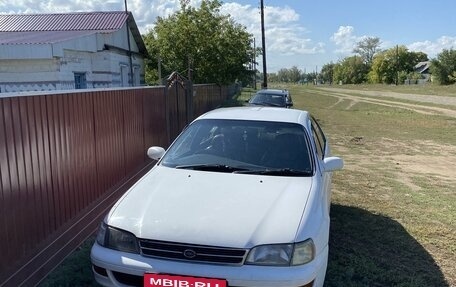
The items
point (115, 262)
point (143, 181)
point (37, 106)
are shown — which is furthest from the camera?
point (37, 106)

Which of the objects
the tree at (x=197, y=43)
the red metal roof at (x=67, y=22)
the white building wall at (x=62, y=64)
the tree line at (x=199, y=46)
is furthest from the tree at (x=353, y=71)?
the white building wall at (x=62, y=64)

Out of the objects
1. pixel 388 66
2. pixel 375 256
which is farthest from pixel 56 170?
pixel 388 66

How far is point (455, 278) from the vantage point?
3916mm

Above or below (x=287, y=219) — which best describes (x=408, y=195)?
below

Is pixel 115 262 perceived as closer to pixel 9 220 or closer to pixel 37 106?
pixel 9 220

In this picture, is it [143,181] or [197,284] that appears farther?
[143,181]

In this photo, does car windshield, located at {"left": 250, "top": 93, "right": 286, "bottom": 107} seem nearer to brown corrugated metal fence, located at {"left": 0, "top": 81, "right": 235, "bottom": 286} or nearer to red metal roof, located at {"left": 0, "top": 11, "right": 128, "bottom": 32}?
red metal roof, located at {"left": 0, "top": 11, "right": 128, "bottom": 32}

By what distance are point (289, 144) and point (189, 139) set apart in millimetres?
996

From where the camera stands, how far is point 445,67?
72250mm

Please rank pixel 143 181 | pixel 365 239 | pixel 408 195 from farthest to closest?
pixel 408 195
pixel 365 239
pixel 143 181

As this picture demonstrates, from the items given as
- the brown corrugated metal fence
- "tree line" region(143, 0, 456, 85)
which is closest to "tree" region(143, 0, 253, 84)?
"tree line" region(143, 0, 456, 85)

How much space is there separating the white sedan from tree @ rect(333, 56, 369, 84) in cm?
11888

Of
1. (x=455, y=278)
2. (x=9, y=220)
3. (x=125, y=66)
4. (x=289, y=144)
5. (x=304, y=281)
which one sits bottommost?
(x=455, y=278)

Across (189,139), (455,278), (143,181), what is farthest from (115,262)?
(455,278)
